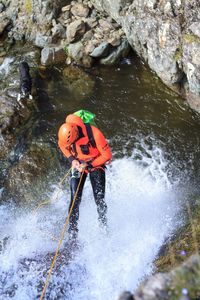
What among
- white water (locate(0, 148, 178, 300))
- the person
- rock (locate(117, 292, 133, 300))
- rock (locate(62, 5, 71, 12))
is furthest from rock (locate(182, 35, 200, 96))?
rock (locate(117, 292, 133, 300))

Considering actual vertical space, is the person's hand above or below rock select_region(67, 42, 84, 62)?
above

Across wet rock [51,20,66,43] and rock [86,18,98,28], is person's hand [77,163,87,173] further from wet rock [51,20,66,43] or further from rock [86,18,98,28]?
wet rock [51,20,66,43]

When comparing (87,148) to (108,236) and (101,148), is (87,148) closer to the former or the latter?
(101,148)

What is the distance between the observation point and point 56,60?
13.9 m

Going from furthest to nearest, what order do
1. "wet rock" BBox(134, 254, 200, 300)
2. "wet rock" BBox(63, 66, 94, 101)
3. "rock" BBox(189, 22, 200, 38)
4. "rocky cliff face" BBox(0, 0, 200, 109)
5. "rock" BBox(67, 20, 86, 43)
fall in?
1. "rock" BBox(67, 20, 86, 43)
2. "wet rock" BBox(63, 66, 94, 101)
3. "rocky cliff face" BBox(0, 0, 200, 109)
4. "rock" BBox(189, 22, 200, 38)
5. "wet rock" BBox(134, 254, 200, 300)

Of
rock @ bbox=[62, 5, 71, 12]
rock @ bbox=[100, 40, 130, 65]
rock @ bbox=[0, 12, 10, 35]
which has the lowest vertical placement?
rock @ bbox=[100, 40, 130, 65]

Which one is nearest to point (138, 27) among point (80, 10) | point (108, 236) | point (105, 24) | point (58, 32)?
point (105, 24)

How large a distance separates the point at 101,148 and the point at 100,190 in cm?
119

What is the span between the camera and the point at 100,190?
8.01 m

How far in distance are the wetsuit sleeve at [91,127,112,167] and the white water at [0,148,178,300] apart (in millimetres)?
1997

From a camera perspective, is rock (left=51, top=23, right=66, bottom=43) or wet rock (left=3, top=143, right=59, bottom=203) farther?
rock (left=51, top=23, right=66, bottom=43)

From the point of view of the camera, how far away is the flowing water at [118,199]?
7.57 metres

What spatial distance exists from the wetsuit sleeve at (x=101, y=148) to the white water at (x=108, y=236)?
6.55 feet

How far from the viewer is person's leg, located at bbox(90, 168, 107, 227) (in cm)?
784
